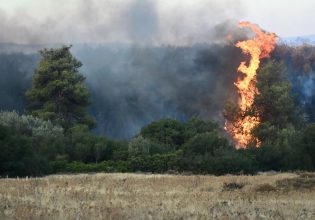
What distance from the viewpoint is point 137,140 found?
55.0 metres

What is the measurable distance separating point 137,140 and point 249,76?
1394 inches

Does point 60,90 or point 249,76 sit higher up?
point 249,76

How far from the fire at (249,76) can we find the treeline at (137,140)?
1600 millimetres

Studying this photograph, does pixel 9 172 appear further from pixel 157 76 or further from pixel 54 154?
pixel 157 76

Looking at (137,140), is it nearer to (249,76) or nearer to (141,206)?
(249,76)

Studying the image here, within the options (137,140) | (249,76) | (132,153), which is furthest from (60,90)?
(249,76)

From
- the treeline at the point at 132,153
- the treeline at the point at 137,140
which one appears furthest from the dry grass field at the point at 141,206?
the treeline at the point at 137,140

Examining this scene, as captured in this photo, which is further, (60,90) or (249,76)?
(249,76)

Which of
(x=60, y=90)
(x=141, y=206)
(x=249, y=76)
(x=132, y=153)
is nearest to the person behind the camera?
(x=141, y=206)

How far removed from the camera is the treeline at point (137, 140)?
4494 centimetres

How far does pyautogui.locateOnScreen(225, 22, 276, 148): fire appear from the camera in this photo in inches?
3140

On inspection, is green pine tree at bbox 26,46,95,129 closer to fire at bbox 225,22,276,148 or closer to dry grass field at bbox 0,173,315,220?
fire at bbox 225,22,276,148

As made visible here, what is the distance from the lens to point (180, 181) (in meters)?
28.2

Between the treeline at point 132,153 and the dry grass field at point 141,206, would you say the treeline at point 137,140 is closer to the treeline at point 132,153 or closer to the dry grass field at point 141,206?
the treeline at point 132,153
